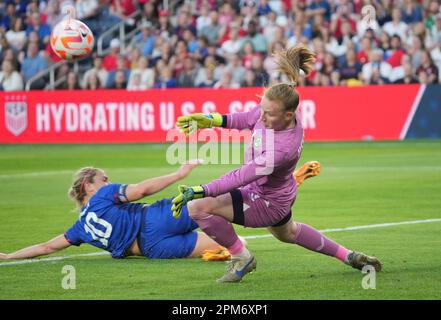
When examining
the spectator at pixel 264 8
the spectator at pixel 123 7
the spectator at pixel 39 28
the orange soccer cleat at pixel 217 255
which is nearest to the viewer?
the orange soccer cleat at pixel 217 255

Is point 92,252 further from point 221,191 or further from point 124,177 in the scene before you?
point 124,177

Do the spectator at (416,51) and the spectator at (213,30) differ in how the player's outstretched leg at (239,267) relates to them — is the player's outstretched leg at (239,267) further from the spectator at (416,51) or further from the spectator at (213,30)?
the spectator at (213,30)

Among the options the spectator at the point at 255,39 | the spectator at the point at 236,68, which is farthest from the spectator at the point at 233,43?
the spectator at the point at 236,68

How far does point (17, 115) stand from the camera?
2644 centimetres

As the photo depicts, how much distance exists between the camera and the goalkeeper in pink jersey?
8.31 meters

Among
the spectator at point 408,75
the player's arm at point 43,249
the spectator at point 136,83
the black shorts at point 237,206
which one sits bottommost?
the player's arm at point 43,249

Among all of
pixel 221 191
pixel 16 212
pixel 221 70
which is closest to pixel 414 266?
pixel 221 191

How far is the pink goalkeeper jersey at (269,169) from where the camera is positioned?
8289 mm

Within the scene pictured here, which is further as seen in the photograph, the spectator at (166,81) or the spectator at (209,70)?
the spectator at (166,81)

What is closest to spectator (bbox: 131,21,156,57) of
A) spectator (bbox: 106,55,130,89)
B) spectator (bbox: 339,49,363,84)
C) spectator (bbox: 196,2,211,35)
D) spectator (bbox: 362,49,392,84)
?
spectator (bbox: 196,2,211,35)

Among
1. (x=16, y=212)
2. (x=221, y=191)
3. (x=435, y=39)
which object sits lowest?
(x=16, y=212)

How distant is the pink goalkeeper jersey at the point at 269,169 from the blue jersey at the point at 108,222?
5.04 feet
